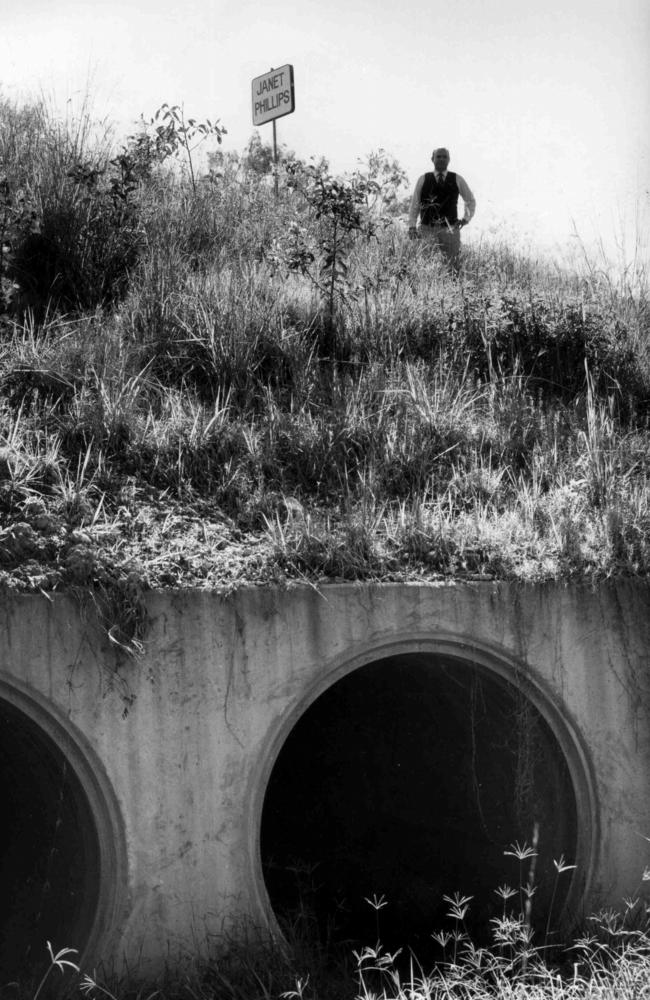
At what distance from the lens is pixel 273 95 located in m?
9.86

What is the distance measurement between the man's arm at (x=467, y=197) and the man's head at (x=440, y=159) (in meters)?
0.17

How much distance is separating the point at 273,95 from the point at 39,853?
6.75 m

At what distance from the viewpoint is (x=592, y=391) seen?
28.6 feet

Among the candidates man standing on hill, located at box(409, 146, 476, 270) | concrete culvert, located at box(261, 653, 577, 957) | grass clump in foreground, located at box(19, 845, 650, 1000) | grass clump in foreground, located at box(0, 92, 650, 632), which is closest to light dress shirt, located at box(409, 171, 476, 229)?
man standing on hill, located at box(409, 146, 476, 270)

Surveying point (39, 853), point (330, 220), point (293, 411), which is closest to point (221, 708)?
point (39, 853)

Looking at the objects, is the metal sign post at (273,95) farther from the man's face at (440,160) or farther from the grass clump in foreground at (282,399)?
the man's face at (440,160)

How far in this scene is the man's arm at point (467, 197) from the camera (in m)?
10.6

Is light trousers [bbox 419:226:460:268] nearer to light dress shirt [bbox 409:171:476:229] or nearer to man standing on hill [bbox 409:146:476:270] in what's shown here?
man standing on hill [bbox 409:146:476:270]

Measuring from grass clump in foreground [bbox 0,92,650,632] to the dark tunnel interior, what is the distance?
93 cm

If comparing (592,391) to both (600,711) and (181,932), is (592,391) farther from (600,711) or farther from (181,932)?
(181,932)

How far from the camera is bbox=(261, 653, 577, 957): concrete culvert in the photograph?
21.4 feet

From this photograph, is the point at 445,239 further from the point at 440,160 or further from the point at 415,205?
the point at 440,160

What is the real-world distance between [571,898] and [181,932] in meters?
2.23

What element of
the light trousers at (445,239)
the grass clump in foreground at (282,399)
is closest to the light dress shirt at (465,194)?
the light trousers at (445,239)
